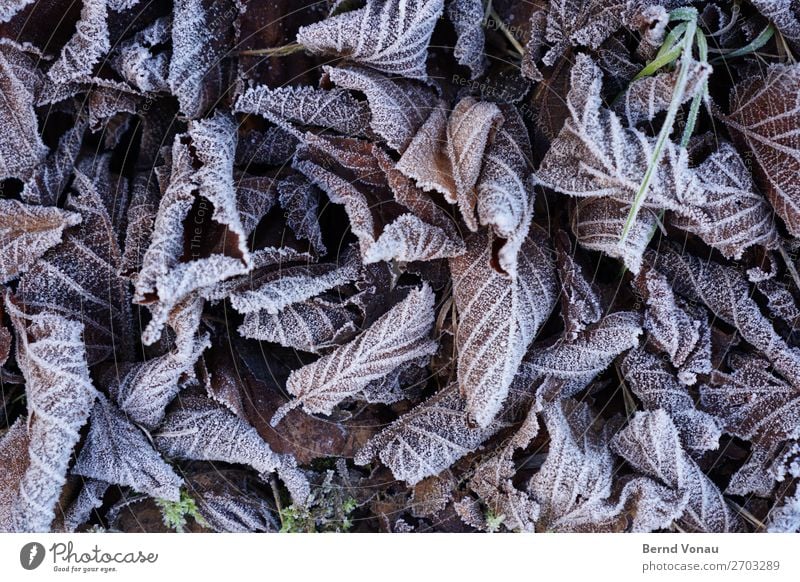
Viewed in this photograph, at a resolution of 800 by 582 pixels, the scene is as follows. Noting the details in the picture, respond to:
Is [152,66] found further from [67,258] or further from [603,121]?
[603,121]

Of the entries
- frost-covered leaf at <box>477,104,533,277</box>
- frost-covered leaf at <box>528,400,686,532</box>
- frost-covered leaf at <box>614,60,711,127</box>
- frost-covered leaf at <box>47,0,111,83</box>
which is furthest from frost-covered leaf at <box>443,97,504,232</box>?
frost-covered leaf at <box>47,0,111,83</box>

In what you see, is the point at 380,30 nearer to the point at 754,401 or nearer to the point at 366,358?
the point at 366,358

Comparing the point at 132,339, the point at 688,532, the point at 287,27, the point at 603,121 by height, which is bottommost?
the point at 688,532

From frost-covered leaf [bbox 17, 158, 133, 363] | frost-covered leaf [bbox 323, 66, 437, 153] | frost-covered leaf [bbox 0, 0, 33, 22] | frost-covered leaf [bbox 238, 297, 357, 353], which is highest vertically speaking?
frost-covered leaf [bbox 0, 0, 33, 22]

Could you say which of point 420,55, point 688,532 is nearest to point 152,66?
point 420,55

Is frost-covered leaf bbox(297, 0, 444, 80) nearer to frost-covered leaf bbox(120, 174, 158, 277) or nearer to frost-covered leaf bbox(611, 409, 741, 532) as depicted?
frost-covered leaf bbox(120, 174, 158, 277)

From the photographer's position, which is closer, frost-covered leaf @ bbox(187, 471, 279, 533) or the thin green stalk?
the thin green stalk

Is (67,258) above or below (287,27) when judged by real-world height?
below
